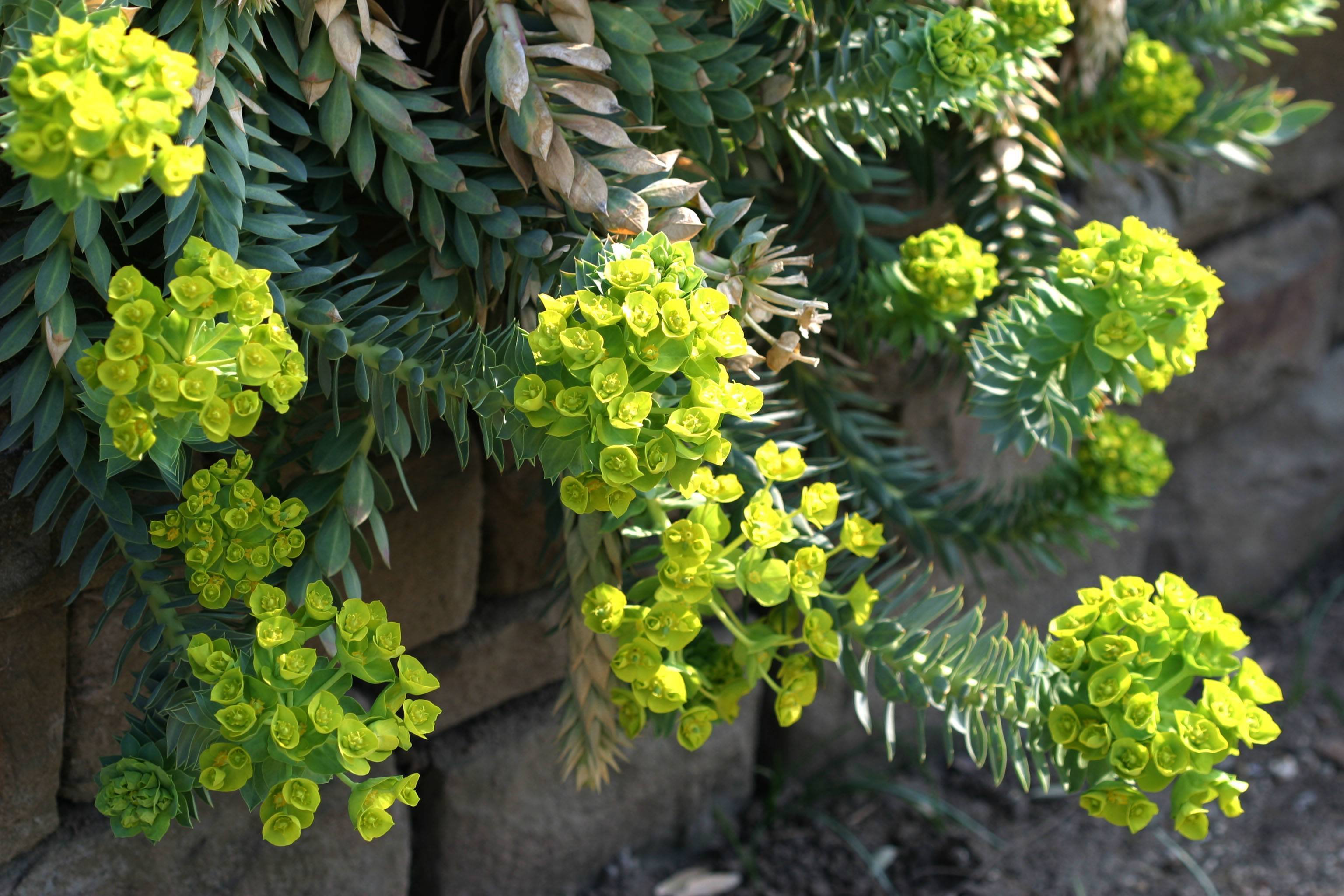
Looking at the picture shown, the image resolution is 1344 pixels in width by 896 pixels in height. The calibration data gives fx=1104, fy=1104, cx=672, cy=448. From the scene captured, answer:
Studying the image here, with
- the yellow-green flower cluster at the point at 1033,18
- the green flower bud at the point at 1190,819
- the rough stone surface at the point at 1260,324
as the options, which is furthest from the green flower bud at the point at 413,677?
the rough stone surface at the point at 1260,324

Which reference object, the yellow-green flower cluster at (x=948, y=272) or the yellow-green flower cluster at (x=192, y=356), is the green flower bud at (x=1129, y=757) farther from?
the yellow-green flower cluster at (x=192, y=356)

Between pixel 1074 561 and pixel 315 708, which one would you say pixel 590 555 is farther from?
pixel 1074 561

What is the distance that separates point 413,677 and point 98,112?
1.48 ft

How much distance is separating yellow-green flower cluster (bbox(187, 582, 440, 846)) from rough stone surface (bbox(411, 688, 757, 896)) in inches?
26.4

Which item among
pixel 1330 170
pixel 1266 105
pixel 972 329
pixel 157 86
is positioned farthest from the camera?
pixel 1330 170

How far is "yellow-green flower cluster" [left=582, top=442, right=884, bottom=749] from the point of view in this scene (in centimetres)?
95

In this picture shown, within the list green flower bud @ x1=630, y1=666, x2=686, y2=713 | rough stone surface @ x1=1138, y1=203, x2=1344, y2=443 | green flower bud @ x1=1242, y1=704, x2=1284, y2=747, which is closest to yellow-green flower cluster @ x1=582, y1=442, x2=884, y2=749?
green flower bud @ x1=630, y1=666, x2=686, y2=713

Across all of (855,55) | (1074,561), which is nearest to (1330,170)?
(1074,561)

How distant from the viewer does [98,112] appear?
0.66 m

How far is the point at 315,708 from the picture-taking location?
0.83 meters

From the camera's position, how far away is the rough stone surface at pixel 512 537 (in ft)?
4.72

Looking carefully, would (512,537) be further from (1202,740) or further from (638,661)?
(1202,740)

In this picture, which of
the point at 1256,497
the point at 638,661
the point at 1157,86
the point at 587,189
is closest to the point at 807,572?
the point at 638,661

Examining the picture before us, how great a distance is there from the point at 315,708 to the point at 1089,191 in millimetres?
1660
